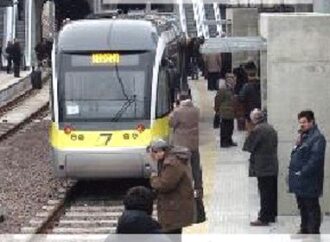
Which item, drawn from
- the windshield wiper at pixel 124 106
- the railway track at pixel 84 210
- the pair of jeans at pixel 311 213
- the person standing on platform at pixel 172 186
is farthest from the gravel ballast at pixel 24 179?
the person standing on platform at pixel 172 186

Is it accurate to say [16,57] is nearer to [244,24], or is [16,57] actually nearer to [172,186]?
[244,24]

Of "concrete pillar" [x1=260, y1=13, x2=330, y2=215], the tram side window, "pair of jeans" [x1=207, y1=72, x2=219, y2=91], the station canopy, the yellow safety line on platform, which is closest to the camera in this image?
"concrete pillar" [x1=260, y1=13, x2=330, y2=215]

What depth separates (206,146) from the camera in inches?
956

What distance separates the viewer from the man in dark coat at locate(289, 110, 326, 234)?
13.1 meters

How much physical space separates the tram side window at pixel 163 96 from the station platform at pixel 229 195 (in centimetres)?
135

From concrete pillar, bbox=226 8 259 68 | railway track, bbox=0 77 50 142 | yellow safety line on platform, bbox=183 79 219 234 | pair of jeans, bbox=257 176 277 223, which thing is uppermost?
concrete pillar, bbox=226 8 259 68

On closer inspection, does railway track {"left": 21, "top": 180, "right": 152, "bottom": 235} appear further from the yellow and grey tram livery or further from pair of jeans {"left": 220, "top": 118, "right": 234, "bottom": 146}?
pair of jeans {"left": 220, "top": 118, "right": 234, "bottom": 146}

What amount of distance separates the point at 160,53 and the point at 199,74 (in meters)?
25.7

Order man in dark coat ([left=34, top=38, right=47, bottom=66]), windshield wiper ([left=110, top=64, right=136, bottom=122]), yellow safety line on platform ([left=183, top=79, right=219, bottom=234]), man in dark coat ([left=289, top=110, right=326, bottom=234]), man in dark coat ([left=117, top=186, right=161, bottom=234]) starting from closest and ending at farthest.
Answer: man in dark coat ([left=117, top=186, right=161, bottom=234]) → man in dark coat ([left=289, top=110, right=326, bottom=234]) → yellow safety line on platform ([left=183, top=79, right=219, bottom=234]) → windshield wiper ([left=110, top=64, right=136, bottom=122]) → man in dark coat ([left=34, top=38, right=47, bottom=66])

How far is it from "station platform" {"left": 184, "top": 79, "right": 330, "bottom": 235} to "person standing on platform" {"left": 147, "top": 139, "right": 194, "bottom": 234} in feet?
10.2

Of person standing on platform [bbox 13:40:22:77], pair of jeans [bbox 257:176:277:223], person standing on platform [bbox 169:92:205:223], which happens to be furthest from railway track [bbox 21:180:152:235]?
person standing on platform [bbox 13:40:22:77]

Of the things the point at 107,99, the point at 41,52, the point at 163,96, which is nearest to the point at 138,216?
the point at 107,99

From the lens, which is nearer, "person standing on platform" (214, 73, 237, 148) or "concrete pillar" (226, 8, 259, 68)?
"person standing on platform" (214, 73, 237, 148)

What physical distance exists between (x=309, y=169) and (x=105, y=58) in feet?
21.5
